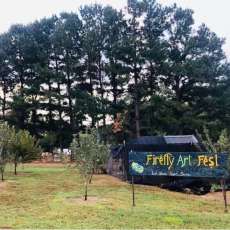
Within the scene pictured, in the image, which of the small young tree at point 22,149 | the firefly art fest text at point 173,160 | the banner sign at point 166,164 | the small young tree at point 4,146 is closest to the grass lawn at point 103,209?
the banner sign at point 166,164

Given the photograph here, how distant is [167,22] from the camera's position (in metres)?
44.6

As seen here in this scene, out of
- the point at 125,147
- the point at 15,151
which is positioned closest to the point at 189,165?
the point at 125,147

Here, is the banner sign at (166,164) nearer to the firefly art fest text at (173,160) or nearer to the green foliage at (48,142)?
the firefly art fest text at (173,160)

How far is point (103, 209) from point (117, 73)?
98.9 feet

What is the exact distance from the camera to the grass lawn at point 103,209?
11.6 m

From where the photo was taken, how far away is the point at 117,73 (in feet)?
141

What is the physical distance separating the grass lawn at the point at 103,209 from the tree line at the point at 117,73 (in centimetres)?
2231

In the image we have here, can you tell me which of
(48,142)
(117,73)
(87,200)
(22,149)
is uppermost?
(117,73)

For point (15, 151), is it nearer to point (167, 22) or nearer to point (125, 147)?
point (125, 147)

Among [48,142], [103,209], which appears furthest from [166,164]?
[48,142]

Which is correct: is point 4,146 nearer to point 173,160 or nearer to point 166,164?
point 166,164

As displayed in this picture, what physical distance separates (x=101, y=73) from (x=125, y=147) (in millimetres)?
22673

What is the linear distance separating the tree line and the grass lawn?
22307 millimetres

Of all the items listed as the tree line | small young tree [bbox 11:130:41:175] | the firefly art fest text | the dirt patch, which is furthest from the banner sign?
the tree line
